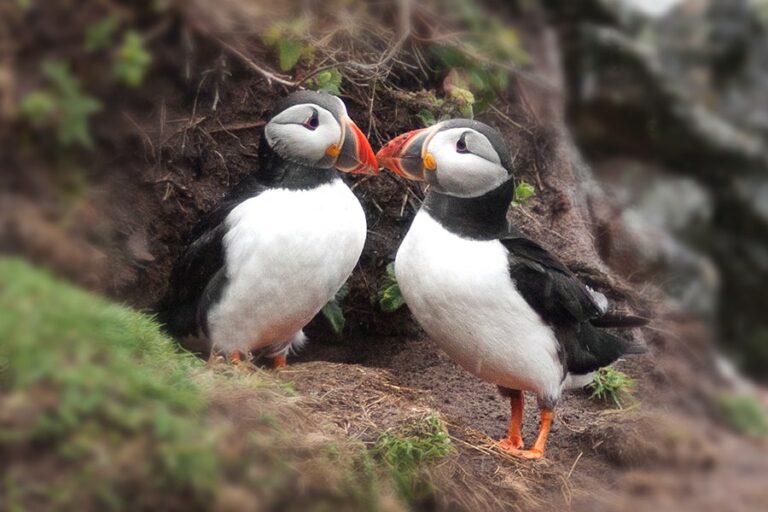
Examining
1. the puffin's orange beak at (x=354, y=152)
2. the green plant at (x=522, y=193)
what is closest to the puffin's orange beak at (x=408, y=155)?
the puffin's orange beak at (x=354, y=152)

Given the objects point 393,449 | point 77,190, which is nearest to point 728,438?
point 393,449

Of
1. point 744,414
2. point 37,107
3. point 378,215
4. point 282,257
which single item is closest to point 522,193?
point 378,215

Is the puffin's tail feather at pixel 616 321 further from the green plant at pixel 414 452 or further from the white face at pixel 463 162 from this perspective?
the green plant at pixel 414 452

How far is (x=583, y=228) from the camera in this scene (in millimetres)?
7223

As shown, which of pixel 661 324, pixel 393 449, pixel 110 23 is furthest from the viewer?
pixel 661 324

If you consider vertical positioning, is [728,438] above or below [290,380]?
above

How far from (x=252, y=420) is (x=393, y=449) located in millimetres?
1080

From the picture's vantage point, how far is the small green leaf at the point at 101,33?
3.58m

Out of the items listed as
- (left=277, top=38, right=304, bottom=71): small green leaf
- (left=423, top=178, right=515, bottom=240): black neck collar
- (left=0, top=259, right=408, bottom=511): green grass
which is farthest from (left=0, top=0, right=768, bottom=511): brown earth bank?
(left=423, top=178, right=515, bottom=240): black neck collar

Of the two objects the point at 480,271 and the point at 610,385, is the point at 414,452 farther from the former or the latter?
the point at 610,385

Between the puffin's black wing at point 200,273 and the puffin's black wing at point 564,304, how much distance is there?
1391 millimetres

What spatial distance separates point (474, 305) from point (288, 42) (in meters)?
1.84

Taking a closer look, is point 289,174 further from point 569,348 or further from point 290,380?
point 569,348

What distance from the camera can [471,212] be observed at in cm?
514
